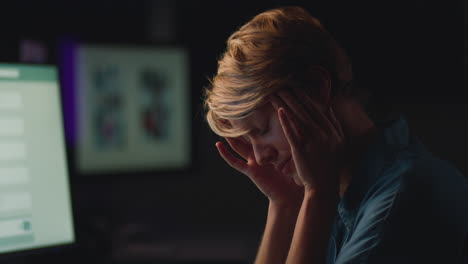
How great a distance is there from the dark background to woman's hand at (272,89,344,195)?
0.26 meters

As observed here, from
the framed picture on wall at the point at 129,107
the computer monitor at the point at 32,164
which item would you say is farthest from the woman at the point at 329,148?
the framed picture on wall at the point at 129,107

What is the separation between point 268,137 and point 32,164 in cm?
39

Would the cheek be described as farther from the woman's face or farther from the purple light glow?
the purple light glow

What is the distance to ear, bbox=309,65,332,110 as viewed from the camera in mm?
841

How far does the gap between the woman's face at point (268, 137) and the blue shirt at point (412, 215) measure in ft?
0.48

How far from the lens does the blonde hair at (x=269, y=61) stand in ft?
2.71

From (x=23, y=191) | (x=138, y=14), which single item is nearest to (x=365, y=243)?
(x=23, y=191)

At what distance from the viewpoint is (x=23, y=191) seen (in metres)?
0.91

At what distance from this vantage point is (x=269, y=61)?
0.82 meters

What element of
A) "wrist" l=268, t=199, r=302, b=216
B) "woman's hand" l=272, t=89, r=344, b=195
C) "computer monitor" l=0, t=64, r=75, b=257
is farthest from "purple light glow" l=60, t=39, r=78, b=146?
"woman's hand" l=272, t=89, r=344, b=195

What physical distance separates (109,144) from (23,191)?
0.50m

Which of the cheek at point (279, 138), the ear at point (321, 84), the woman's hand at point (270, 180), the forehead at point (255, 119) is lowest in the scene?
the woman's hand at point (270, 180)

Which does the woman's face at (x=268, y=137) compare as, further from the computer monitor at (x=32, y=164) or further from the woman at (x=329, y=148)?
the computer monitor at (x=32, y=164)

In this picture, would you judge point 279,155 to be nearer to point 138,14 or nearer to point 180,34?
point 180,34
